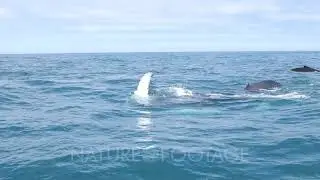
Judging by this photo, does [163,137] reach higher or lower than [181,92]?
lower

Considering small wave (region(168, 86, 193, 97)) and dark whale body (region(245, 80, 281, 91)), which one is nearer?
small wave (region(168, 86, 193, 97))

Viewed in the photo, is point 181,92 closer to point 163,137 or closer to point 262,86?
point 262,86

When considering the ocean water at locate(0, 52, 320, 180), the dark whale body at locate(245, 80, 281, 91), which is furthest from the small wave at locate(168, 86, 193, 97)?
the dark whale body at locate(245, 80, 281, 91)

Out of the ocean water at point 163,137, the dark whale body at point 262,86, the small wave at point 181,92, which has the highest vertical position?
the dark whale body at point 262,86

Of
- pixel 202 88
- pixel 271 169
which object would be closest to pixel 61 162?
pixel 271 169

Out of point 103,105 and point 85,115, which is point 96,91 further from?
point 85,115

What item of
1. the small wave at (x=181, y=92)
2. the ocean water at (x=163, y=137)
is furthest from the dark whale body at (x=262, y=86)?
the small wave at (x=181, y=92)

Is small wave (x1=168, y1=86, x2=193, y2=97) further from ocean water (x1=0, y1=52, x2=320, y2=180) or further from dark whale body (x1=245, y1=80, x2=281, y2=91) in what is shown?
dark whale body (x1=245, y1=80, x2=281, y2=91)

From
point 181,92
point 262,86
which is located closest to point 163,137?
point 181,92

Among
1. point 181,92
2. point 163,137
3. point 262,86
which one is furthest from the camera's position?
point 262,86

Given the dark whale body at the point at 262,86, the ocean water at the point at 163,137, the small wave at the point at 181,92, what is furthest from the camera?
the dark whale body at the point at 262,86

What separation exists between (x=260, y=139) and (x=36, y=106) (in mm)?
12282

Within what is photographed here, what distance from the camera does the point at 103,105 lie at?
24.1 metres

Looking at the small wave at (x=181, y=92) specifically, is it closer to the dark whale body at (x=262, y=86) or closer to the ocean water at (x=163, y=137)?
the ocean water at (x=163, y=137)
